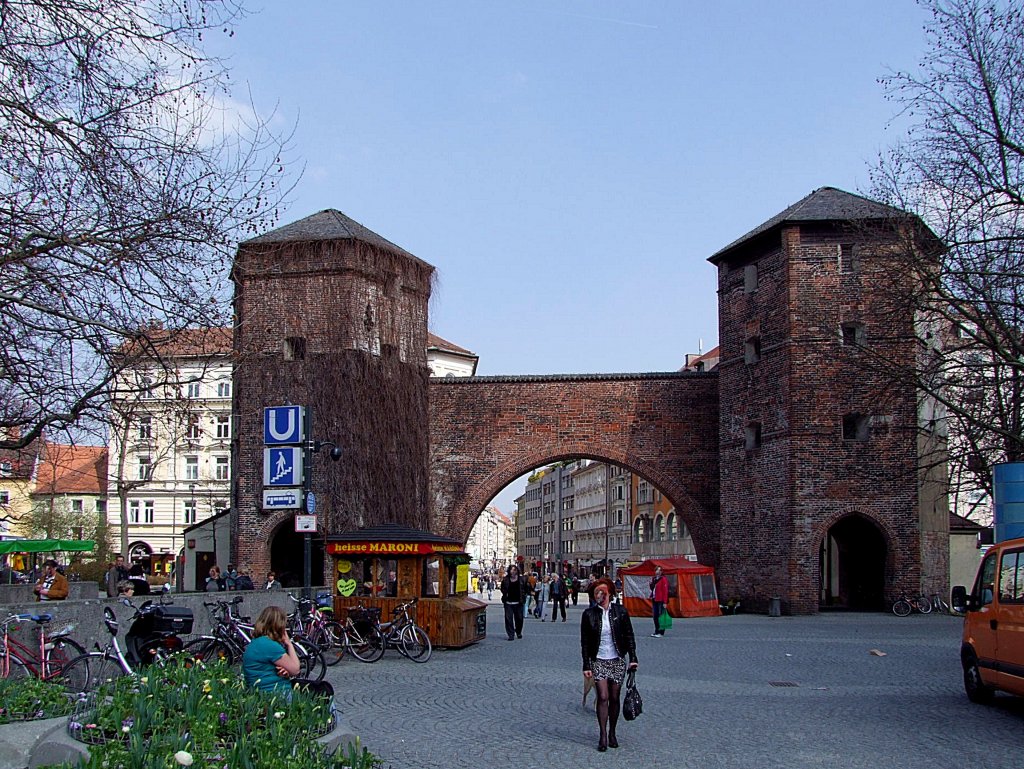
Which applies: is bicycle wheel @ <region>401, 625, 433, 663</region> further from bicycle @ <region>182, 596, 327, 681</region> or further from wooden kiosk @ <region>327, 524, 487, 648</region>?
bicycle @ <region>182, 596, 327, 681</region>

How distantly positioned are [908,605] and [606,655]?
25.8 metres

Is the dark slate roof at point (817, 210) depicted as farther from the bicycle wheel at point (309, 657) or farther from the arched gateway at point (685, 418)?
the bicycle wheel at point (309, 657)

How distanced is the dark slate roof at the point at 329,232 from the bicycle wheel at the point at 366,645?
18.8 metres

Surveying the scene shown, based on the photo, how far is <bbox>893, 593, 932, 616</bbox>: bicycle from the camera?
3353cm

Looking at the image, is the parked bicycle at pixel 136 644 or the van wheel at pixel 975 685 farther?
the van wheel at pixel 975 685

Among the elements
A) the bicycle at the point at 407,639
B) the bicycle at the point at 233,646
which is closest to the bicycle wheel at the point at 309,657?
the bicycle at the point at 233,646

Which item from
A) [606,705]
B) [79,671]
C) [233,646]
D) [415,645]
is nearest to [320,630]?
[415,645]

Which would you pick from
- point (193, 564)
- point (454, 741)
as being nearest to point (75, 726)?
point (454, 741)

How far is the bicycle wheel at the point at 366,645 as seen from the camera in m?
18.5

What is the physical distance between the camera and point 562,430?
38656mm

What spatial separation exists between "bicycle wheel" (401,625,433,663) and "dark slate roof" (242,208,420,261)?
18.9 m

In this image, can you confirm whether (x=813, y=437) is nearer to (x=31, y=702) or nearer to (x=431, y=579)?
(x=431, y=579)

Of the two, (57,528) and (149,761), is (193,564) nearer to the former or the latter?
(57,528)

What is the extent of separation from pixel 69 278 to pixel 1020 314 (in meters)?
20.1
